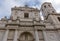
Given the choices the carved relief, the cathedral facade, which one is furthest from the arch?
the carved relief

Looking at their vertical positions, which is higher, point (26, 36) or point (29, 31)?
point (29, 31)

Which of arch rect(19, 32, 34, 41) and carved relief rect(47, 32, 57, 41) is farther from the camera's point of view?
arch rect(19, 32, 34, 41)

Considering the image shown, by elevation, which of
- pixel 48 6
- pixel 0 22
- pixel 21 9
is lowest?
pixel 0 22

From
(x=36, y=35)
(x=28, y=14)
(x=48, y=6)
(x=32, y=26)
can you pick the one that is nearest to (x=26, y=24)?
(x=32, y=26)

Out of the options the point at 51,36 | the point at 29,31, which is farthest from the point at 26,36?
the point at 51,36

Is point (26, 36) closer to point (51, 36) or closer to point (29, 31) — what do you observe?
point (29, 31)

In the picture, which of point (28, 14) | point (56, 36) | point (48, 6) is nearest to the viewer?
point (56, 36)

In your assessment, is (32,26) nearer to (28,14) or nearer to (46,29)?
(46,29)

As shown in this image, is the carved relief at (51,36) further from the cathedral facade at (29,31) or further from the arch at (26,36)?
the arch at (26,36)

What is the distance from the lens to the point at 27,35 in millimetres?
14711

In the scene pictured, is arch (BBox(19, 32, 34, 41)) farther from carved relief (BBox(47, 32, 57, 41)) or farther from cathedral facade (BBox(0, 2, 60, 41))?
carved relief (BBox(47, 32, 57, 41))

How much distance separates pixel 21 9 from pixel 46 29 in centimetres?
818

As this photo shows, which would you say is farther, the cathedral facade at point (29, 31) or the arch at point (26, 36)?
the arch at point (26, 36)

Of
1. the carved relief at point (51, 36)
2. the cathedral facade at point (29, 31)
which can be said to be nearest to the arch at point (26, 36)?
the cathedral facade at point (29, 31)
